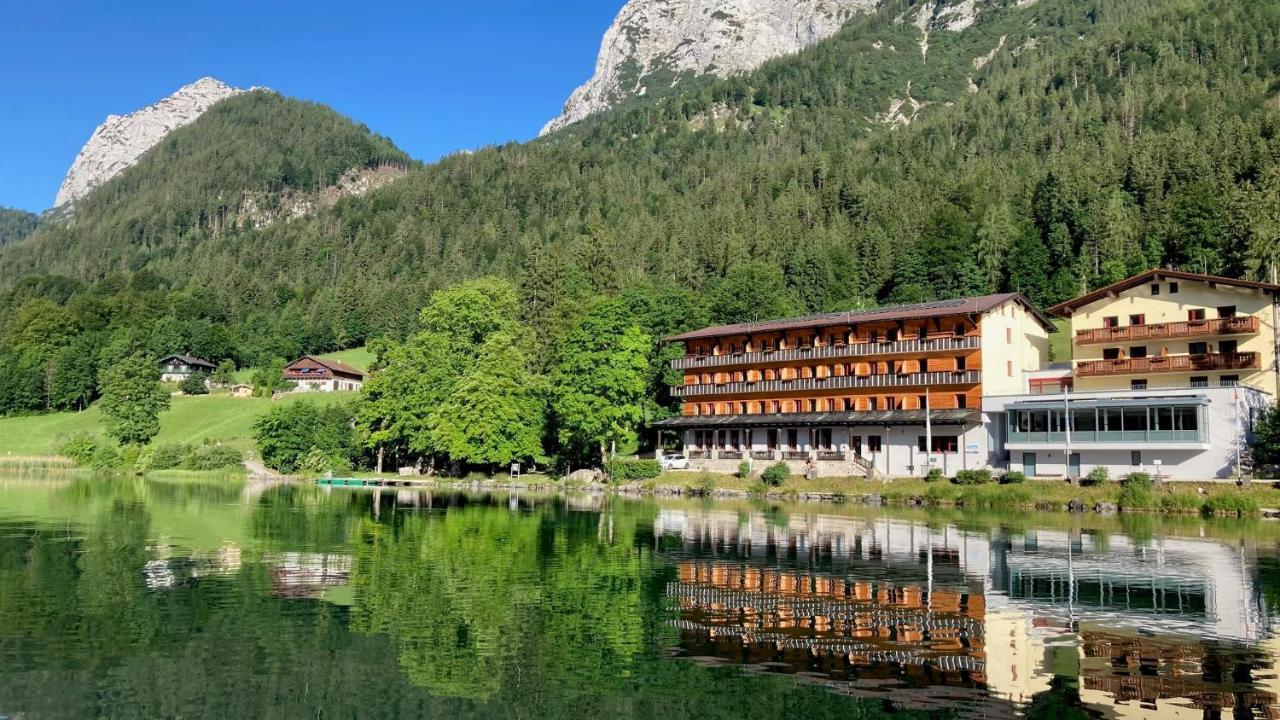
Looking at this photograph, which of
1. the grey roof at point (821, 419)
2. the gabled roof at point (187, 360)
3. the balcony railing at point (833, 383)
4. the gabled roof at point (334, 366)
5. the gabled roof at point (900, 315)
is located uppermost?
the gabled roof at point (187, 360)

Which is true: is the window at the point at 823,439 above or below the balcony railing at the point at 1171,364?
below

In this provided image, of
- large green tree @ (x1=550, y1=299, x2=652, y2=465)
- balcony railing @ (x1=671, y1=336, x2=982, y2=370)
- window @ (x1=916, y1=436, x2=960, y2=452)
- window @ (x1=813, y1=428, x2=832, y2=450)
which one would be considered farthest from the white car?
window @ (x1=916, y1=436, x2=960, y2=452)

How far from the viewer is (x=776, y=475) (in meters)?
77.9

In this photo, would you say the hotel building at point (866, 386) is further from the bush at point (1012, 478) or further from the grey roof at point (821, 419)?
the bush at point (1012, 478)

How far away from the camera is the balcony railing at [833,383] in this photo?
8185 cm

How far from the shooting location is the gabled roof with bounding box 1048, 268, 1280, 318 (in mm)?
72688

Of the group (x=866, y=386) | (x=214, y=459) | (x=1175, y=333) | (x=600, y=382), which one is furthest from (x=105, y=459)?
(x=1175, y=333)

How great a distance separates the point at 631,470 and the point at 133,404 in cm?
7963

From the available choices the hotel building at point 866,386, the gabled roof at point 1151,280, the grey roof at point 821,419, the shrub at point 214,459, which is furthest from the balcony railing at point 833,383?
the shrub at point 214,459

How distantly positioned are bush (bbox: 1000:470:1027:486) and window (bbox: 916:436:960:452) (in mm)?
10896

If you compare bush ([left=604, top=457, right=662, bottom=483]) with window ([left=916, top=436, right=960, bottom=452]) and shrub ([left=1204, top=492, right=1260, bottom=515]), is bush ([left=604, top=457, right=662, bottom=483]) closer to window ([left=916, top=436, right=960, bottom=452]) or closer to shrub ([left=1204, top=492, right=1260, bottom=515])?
window ([left=916, top=436, right=960, bottom=452])

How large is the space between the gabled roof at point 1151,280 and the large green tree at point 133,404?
4411 inches

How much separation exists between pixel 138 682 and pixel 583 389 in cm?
7239

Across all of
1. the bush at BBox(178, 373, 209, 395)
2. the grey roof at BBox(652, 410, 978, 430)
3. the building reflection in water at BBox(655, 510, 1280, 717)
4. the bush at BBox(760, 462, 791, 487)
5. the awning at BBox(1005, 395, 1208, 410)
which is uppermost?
the bush at BBox(178, 373, 209, 395)
